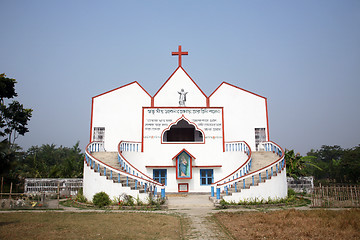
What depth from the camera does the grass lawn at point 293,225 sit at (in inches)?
269

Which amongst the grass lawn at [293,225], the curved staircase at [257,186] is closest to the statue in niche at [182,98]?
the curved staircase at [257,186]

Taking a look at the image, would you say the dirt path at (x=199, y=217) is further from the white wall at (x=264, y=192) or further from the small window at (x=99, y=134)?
the small window at (x=99, y=134)

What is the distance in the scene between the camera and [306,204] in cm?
1248

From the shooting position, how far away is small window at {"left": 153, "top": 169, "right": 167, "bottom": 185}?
55.1 feet

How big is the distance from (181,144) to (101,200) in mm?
6968

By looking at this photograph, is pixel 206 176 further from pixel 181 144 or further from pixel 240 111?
pixel 240 111

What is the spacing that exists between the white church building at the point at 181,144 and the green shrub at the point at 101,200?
34cm

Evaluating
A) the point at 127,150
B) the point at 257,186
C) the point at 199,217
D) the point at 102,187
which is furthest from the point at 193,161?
the point at 199,217

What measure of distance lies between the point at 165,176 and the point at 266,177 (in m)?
6.53

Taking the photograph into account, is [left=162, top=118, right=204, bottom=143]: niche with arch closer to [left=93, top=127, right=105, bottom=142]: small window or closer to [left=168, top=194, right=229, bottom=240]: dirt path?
[left=93, top=127, right=105, bottom=142]: small window

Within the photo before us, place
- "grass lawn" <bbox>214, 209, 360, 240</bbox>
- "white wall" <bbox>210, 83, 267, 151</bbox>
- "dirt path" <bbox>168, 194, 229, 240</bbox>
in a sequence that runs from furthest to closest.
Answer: "white wall" <bbox>210, 83, 267, 151</bbox>
"dirt path" <bbox>168, 194, 229, 240</bbox>
"grass lawn" <bbox>214, 209, 360, 240</bbox>

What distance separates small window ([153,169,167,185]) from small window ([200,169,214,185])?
2.36m

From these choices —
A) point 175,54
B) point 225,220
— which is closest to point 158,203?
point 225,220

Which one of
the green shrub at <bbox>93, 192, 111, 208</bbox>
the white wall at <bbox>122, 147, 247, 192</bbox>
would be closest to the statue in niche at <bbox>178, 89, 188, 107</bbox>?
the white wall at <bbox>122, 147, 247, 192</bbox>
